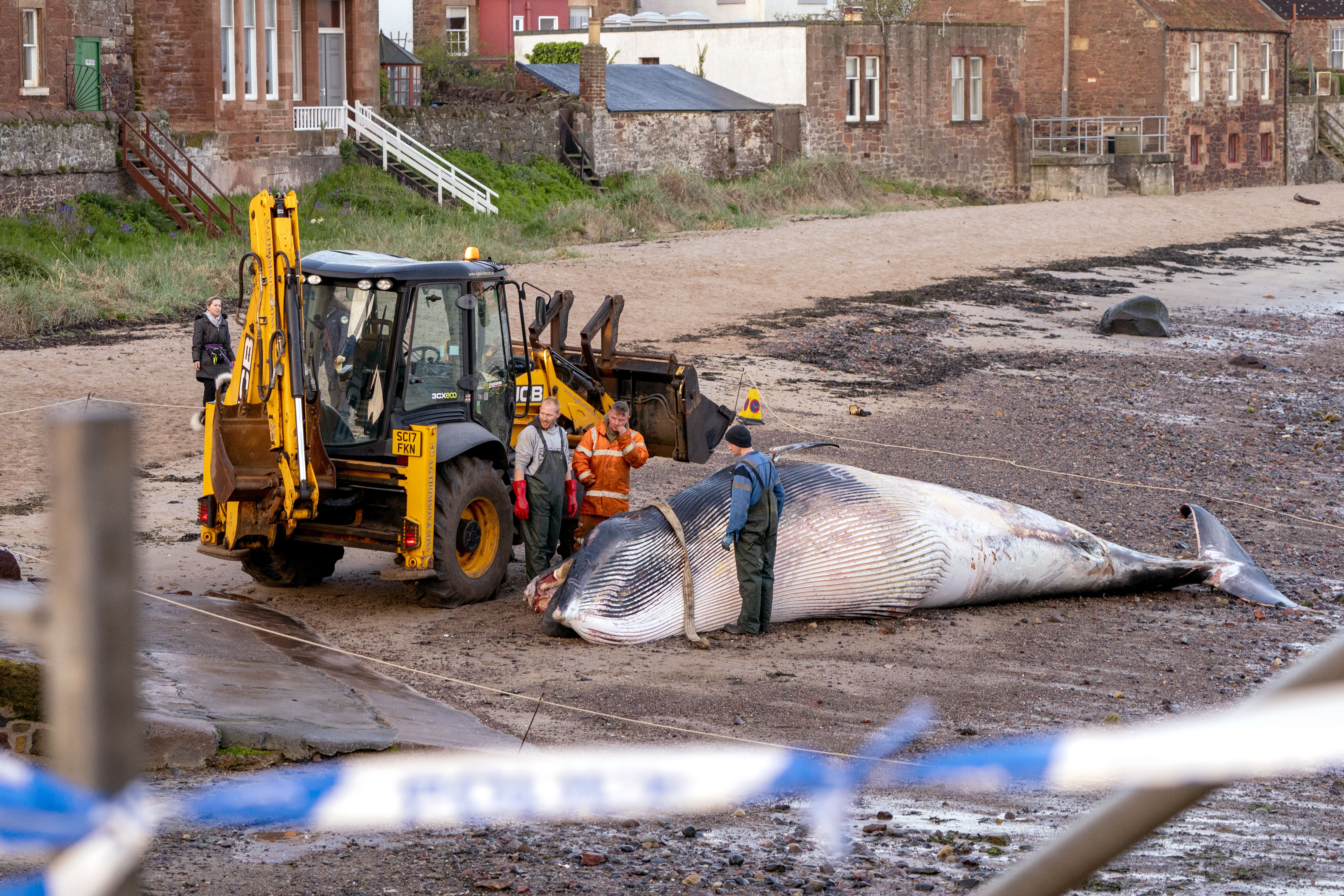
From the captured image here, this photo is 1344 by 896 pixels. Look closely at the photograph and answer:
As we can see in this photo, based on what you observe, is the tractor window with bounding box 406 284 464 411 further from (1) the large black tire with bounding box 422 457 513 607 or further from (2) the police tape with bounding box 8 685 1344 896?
(2) the police tape with bounding box 8 685 1344 896

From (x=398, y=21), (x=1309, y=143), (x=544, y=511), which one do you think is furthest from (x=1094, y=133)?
(x=544, y=511)

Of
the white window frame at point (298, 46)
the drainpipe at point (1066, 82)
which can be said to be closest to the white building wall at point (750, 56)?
the drainpipe at point (1066, 82)

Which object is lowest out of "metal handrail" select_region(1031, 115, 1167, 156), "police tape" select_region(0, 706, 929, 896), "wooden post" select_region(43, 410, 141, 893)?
"police tape" select_region(0, 706, 929, 896)

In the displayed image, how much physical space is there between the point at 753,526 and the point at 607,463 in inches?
69.0

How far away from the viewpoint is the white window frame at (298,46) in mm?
33094

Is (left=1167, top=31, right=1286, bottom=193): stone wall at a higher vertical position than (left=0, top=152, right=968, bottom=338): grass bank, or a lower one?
higher

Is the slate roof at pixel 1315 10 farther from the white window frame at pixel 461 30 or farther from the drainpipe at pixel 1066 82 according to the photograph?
the white window frame at pixel 461 30

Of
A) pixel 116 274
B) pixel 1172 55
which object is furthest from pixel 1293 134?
pixel 116 274

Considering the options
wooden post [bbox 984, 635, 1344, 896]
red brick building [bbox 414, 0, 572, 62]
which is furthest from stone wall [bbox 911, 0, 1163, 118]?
wooden post [bbox 984, 635, 1344, 896]

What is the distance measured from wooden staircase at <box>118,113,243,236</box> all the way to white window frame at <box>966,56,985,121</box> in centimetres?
2730

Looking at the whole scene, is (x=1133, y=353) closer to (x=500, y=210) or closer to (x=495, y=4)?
(x=500, y=210)

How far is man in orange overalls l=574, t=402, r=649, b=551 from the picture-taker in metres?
11.7

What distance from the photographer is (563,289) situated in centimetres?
2511

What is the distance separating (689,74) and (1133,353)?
73.8 feet
